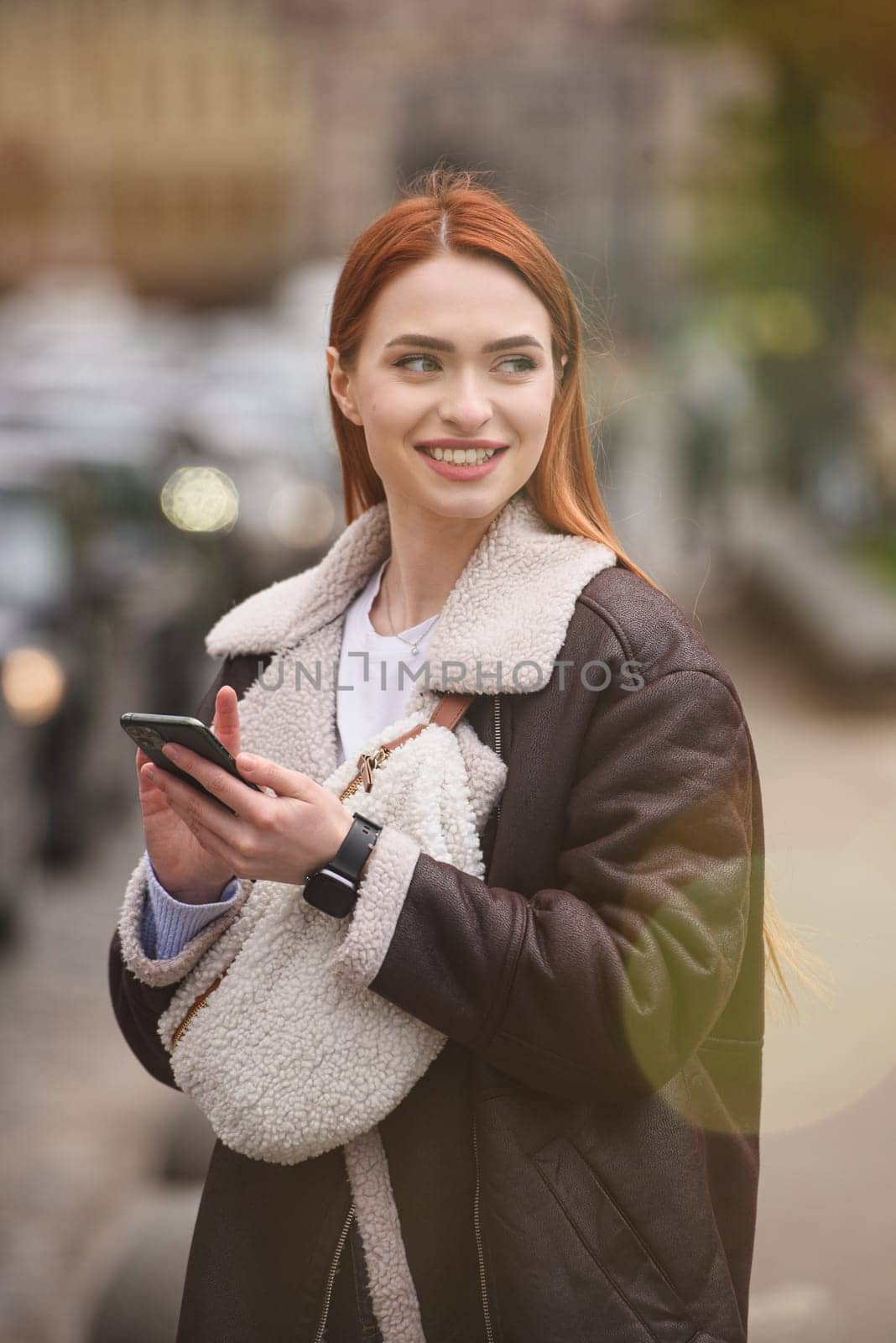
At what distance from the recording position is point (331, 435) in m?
2.80

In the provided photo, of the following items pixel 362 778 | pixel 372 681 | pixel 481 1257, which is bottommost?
pixel 481 1257

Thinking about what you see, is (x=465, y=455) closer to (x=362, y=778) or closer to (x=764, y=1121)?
(x=362, y=778)

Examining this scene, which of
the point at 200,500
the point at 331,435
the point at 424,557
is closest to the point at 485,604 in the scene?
the point at 424,557

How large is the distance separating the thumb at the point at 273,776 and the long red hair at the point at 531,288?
0.56 m

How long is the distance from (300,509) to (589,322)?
1076 cm

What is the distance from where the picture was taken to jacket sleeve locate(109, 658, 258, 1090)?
207cm

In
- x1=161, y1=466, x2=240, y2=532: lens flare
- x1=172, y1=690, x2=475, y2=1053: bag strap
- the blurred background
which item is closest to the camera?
x1=172, y1=690, x2=475, y2=1053: bag strap

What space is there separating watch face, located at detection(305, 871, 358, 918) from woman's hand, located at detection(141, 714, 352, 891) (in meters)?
0.02

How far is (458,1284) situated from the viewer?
78.4 inches

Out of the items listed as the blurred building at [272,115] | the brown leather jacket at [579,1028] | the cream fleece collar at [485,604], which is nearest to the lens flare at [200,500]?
the cream fleece collar at [485,604]

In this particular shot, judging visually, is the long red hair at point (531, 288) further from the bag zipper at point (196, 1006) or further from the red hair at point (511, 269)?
the bag zipper at point (196, 1006)

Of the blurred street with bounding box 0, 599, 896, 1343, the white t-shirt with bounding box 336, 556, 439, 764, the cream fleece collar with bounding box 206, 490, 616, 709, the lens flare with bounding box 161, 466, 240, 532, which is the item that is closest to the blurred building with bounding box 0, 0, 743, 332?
the lens flare with bounding box 161, 466, 240, 532

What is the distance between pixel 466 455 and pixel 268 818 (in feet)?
1.84

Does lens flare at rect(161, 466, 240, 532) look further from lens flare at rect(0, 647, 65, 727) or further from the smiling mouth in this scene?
the smiling mouth
